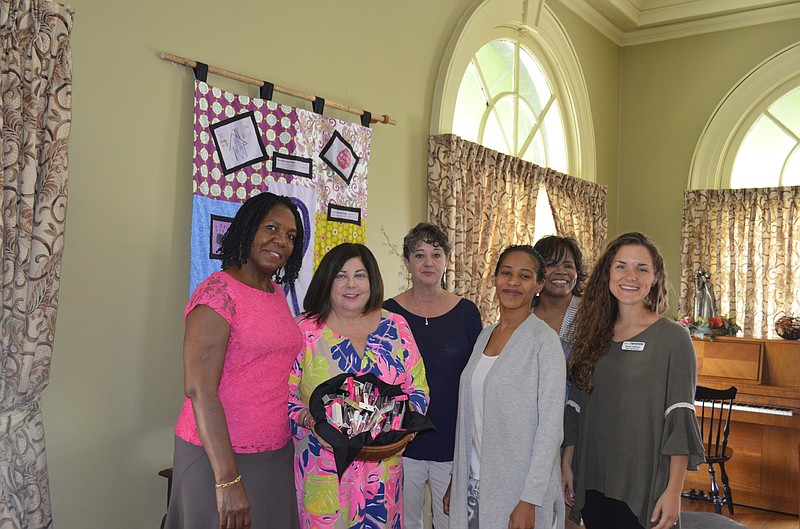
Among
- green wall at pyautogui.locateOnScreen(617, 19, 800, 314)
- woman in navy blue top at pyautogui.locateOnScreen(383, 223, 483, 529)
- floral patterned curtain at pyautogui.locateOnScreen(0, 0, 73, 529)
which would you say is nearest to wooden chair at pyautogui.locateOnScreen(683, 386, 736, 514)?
green wall at pyautogui.locateOnScreen(617, 19, 800, 314)

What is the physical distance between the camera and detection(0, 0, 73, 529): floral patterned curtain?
2182mm

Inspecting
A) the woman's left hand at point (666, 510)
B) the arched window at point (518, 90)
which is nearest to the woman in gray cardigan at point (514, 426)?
the woman's left hand at point (666, 510)

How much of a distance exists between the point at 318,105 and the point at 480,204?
146 cm

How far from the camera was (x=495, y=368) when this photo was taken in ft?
7.30

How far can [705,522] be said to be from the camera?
274 cm

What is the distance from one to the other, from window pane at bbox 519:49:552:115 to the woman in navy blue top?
119 inches

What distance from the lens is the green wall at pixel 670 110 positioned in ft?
20.0

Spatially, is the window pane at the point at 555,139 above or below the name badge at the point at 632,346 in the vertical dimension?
above

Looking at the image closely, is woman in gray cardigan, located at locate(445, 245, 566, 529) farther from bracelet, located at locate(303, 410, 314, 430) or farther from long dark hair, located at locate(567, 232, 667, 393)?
bracelet, located at locate(303, 410, 314, 430)

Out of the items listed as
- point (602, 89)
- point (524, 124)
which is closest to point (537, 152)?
point (524, 124)

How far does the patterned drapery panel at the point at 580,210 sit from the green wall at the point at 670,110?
533 millimetres

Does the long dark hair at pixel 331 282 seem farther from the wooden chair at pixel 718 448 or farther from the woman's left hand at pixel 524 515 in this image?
the wooden chair at pixel 718 448

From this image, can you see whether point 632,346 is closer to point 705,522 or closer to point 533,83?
point 705,522

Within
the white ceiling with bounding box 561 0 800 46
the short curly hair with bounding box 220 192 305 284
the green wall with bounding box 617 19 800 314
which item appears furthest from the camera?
the green wall with bounding box 617 19 800 314
